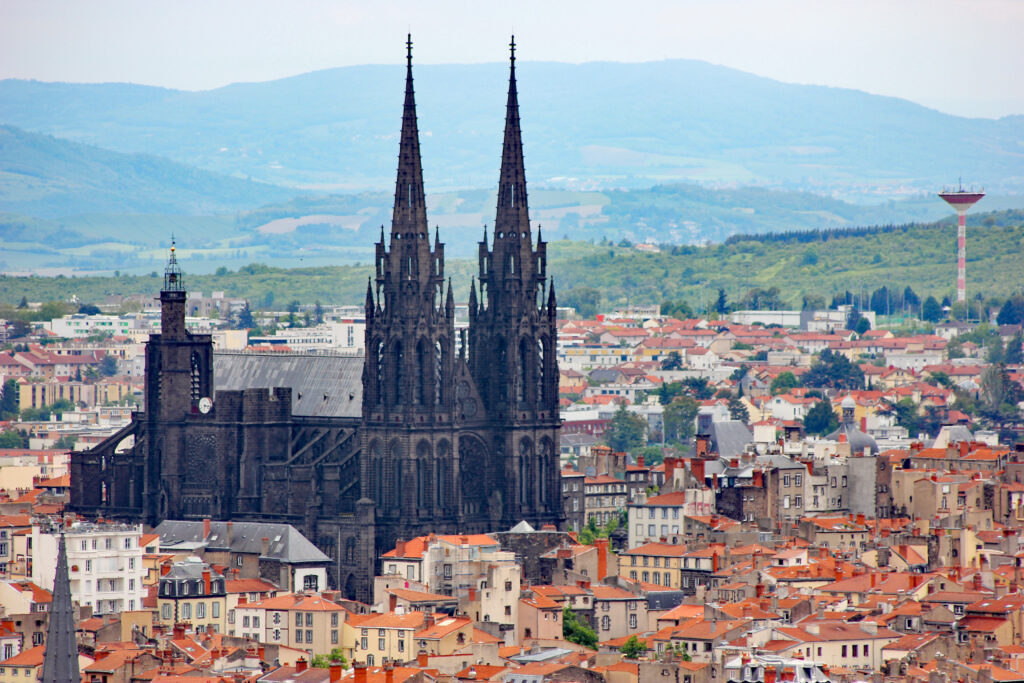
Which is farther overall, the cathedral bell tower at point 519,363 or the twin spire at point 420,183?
the cathedral bell tower at point 519,363

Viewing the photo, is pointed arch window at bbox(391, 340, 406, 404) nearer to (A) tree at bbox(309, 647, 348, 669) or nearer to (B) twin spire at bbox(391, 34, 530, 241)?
(B) twin spire at bbox(391, 34, 530, 241)

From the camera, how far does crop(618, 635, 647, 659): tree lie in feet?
348

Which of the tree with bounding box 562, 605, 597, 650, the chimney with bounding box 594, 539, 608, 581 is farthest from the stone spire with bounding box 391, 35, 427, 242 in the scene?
the tree with bounding box 562, 605, 597, 650

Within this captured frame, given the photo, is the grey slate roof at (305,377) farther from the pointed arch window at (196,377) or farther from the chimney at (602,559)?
the chimney at (602,559)

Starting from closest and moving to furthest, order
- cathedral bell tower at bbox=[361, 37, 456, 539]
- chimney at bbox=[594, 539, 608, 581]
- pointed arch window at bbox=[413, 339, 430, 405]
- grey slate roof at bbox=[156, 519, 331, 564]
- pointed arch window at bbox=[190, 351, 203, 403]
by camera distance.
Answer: chimney at bbox=[594, 539, 608, 581]
grey slate roof at bbox=[156, 519, 331, 564]
cathedral bell tower at bbox=[361, 37, 456, 539]
pointed arch window at bbox=[413, 339, 430, 405]
pointed arch window at bbox=[190, 351, 203, 403]

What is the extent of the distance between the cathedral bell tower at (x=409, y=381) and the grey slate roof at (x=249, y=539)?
6.00m

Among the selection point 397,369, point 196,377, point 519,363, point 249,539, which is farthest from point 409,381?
point 196,377

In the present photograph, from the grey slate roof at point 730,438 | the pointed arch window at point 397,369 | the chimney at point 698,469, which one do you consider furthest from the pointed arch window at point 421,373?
the grey slate roof at point 730,438

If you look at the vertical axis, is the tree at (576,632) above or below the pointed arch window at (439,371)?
below

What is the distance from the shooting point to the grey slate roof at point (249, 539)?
12938 centimetres

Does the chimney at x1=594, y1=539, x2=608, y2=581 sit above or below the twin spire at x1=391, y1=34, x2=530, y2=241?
below

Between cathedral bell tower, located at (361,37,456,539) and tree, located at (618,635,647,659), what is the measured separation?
29.8 meters

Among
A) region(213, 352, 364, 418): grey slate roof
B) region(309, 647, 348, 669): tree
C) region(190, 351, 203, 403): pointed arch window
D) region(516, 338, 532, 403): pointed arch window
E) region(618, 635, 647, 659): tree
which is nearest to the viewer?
region(309, 647, 348, 669): tree

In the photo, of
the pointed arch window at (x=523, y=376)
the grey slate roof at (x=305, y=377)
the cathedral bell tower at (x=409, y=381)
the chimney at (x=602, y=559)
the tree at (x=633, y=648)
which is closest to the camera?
the tree at (x=633, y=648)
